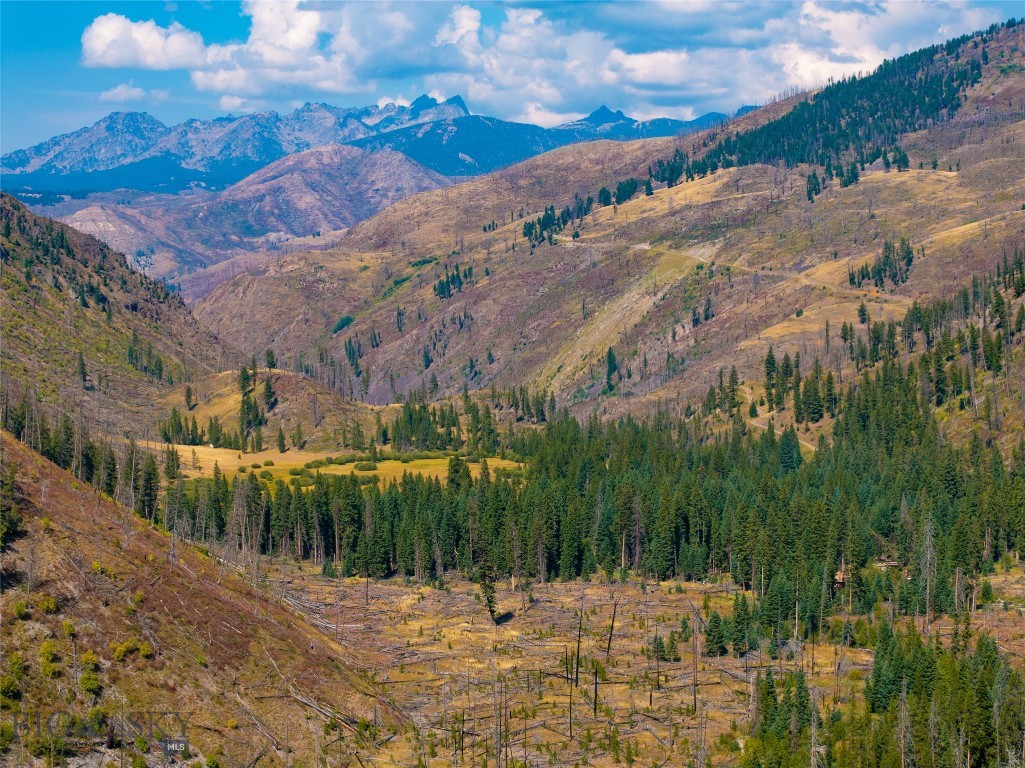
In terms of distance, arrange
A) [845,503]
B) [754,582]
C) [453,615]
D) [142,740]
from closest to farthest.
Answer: [142,740]
[453,615]
[754,582]
[845,503]

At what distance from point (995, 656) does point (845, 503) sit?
72076 millimetres

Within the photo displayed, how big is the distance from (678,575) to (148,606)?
9564 cm

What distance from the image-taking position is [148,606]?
324 ft

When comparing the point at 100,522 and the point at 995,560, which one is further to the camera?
the point at 995,560

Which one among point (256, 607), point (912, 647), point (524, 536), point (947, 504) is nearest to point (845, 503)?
point (947, 504)

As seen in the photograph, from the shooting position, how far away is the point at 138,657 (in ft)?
301

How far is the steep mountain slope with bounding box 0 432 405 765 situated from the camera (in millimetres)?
83812

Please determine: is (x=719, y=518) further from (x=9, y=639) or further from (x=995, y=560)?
(x=9, y=639)

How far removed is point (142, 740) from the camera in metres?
83.6

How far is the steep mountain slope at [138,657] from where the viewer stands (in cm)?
8381

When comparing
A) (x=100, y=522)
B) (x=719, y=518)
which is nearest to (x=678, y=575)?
(x=719, y=518)

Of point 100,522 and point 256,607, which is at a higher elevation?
point 100,522

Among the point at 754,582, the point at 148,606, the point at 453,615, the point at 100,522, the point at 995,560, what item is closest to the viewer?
the point at 148,606

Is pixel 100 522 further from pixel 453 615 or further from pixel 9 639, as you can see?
pixel 453 615
